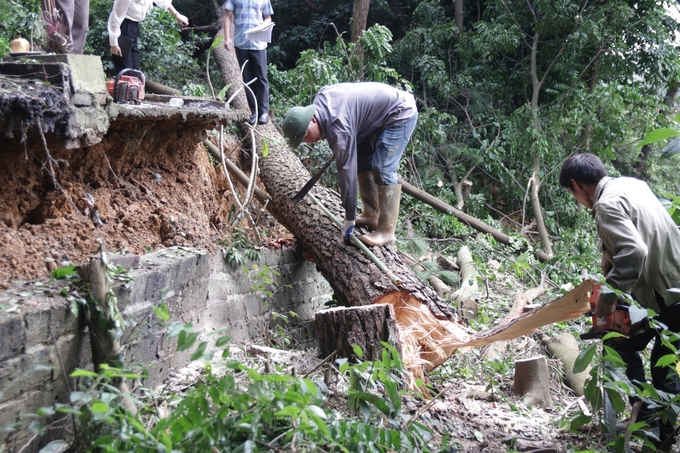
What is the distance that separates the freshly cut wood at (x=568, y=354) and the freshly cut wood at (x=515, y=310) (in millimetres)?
363

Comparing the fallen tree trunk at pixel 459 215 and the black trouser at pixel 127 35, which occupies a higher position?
the black trouser at pixel 127 35

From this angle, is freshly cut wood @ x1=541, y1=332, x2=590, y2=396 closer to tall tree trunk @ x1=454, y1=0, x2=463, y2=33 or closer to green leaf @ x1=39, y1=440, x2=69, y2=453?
green leaf @ x1=39, y1=440, x2=69, y2=453

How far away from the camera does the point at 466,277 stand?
662 centimetres

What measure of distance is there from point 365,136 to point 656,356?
275 cm

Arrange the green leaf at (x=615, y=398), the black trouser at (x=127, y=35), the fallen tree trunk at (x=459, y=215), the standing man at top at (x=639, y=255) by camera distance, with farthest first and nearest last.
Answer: the fallen tree trunk at (x=459, y=215) < the black trouser at (x=127, y=35) < the standing man at top at (x=639, y=255) < the green leaf at (x=615, y=398)

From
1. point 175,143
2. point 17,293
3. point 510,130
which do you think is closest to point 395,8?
point 510,130

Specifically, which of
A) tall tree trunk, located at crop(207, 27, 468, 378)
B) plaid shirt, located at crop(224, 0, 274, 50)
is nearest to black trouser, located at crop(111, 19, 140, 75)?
plaid shirt, located at crop(224, 0, 274, 50)

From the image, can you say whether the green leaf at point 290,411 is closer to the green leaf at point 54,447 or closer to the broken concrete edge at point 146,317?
the broken concrete edge at point 146,317

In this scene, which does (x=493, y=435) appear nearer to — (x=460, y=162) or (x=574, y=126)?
(x=460, y=162)

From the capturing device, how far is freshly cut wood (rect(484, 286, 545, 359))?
5008 mm

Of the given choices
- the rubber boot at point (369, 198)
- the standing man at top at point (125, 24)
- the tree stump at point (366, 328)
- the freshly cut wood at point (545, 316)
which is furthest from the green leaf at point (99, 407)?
the standing man at top at point (125, 24)

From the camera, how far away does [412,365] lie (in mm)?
4117

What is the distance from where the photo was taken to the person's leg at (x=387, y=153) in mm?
5016

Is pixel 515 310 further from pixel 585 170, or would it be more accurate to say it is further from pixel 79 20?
pixel 79 20
